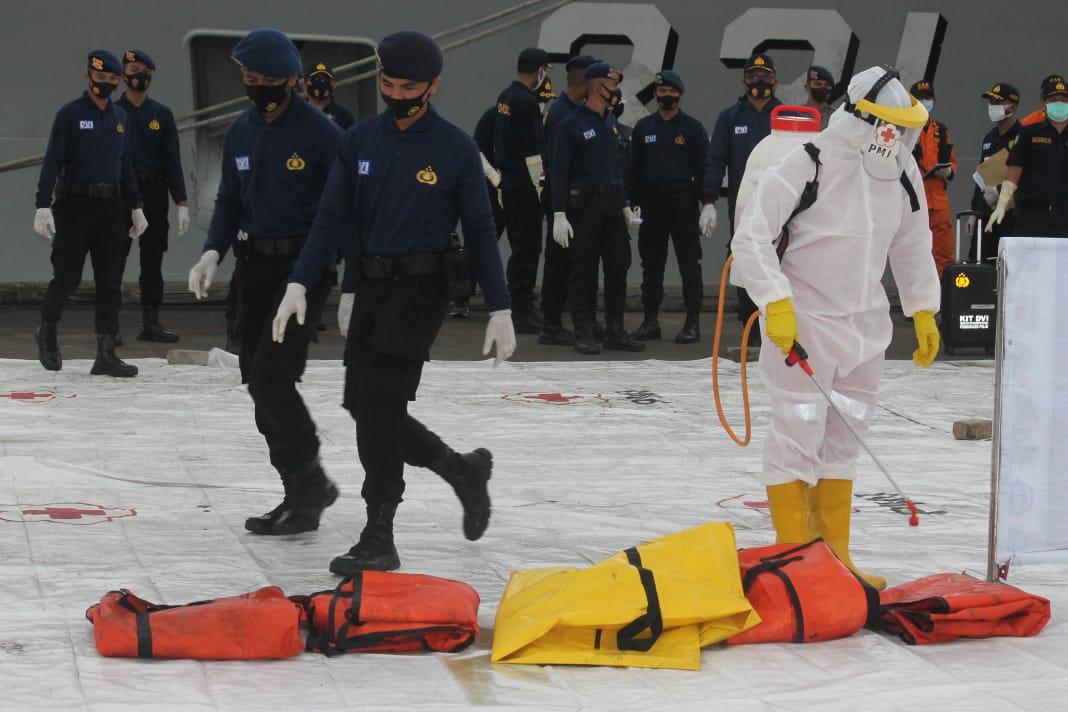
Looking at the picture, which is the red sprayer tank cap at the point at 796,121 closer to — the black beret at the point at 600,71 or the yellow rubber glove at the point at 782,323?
the black beret at the point at 600,71

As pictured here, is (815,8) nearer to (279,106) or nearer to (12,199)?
(12,199)

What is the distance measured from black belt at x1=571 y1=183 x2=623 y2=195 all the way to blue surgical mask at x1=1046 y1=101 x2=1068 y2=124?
2977 millimetres

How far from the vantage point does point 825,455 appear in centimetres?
476

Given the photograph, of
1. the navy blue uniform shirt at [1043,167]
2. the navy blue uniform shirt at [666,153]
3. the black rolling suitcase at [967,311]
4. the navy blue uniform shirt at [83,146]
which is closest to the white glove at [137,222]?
the navy blue uniform shirt at [83,146]

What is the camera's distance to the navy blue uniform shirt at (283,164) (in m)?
5.12

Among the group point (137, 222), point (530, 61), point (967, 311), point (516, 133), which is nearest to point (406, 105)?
point (967, 311)

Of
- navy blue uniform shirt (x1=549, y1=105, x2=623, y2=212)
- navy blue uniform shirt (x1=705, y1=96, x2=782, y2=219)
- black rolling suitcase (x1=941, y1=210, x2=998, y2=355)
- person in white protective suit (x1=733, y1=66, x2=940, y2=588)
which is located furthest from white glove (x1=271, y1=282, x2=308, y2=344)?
navy blue uniform shirt (x1=705, y1=96, x2=782, y2=219)

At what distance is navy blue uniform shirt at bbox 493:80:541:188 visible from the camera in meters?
10.5

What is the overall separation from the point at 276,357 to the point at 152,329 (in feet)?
18.1

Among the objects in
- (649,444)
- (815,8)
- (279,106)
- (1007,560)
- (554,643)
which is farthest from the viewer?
(815,8)

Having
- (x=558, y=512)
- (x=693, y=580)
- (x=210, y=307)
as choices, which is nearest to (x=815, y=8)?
(x=210, y=307)

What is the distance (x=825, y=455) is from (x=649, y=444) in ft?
6.74

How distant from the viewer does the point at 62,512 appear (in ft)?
17.2

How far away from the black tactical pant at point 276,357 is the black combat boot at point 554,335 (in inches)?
203
